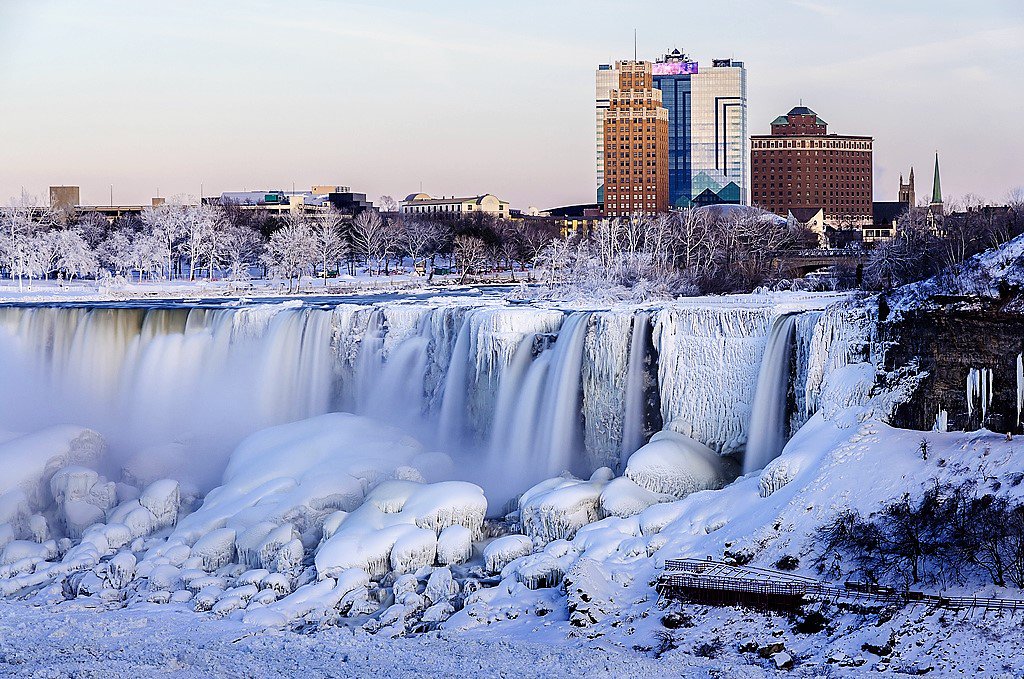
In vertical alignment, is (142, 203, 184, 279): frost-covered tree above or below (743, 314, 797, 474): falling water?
above

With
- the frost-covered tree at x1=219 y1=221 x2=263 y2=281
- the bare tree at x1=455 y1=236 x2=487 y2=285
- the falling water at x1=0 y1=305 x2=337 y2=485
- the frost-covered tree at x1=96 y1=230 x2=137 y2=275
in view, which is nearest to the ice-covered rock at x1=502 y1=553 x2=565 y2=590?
the falling water at x1=0 y1=305 x2=337 y2=485

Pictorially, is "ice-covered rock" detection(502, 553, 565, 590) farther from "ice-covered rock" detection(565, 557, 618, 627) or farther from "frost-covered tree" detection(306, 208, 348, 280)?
"frost-covered tree" detection(306, 208, 348, 280)

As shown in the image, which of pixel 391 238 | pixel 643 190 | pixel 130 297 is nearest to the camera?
pixel 130 297

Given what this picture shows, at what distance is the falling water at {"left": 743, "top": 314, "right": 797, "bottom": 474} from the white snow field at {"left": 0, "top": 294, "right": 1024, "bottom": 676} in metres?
0.05

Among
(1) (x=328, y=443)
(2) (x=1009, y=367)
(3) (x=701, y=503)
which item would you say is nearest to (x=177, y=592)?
(1) (x=328, y=443)

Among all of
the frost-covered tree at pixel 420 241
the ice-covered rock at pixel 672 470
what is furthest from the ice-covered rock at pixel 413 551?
the frost-covered tree at pixel 420 241

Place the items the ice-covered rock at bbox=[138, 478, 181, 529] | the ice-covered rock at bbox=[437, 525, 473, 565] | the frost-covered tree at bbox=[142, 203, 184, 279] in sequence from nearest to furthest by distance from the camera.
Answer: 1. the ice-covered rock at bbox=[437, 525, 473, 565]
2. the ice-covered rock at bbox=[138, 478, 181, 529]
3. the frost-covered tree at bbox=[142, 203, 184, 279]

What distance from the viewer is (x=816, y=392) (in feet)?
85.7

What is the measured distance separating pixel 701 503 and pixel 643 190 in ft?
544

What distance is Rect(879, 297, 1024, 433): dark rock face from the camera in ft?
77.5

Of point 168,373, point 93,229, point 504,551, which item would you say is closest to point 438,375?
point 168,373

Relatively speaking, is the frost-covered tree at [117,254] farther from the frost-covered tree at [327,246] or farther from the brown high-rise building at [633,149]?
the brown high-rise building at [633,149]

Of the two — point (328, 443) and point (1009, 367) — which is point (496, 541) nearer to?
point (328, 443)

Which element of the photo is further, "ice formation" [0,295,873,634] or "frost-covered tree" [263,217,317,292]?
"frost-covered tree" [263,217,317,292]
